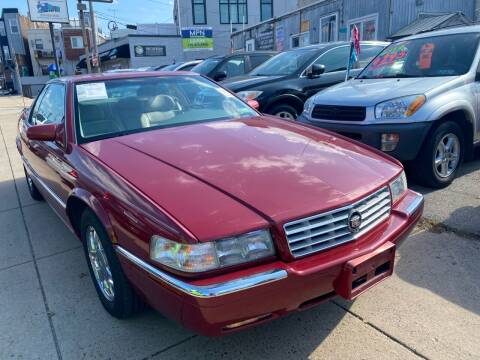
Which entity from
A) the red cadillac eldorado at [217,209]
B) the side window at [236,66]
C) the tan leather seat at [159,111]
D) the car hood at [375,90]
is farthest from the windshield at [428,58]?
the side window at [236,66]

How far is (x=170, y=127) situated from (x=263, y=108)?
11.4 feet

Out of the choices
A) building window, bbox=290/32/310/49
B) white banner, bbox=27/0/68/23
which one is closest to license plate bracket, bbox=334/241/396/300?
building window, bbox=290/32/310/49

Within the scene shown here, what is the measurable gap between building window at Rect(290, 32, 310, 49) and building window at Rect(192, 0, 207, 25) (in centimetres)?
2251

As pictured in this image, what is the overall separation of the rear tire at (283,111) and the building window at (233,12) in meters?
35.7

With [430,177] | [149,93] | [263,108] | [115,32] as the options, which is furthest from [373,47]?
[115,32]

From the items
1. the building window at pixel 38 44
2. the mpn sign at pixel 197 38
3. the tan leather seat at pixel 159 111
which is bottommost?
the tan leather seat at pixel 159 111

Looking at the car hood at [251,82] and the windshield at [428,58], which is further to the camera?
the car hood at [251,82]

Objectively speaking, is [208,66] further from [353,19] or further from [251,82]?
[353,19]

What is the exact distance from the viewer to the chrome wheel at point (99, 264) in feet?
8.11

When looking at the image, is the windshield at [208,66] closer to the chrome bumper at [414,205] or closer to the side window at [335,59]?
the side window at [335,59]

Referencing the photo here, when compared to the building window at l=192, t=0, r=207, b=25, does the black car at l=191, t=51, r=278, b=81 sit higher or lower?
lower

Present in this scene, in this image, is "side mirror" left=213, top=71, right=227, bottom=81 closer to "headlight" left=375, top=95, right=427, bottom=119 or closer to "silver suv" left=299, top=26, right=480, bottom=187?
"silver suv" left=299, top=26, right=480, bottom=187

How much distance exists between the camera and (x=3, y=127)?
12297 millimetres

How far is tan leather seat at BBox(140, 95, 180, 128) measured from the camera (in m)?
3.17
